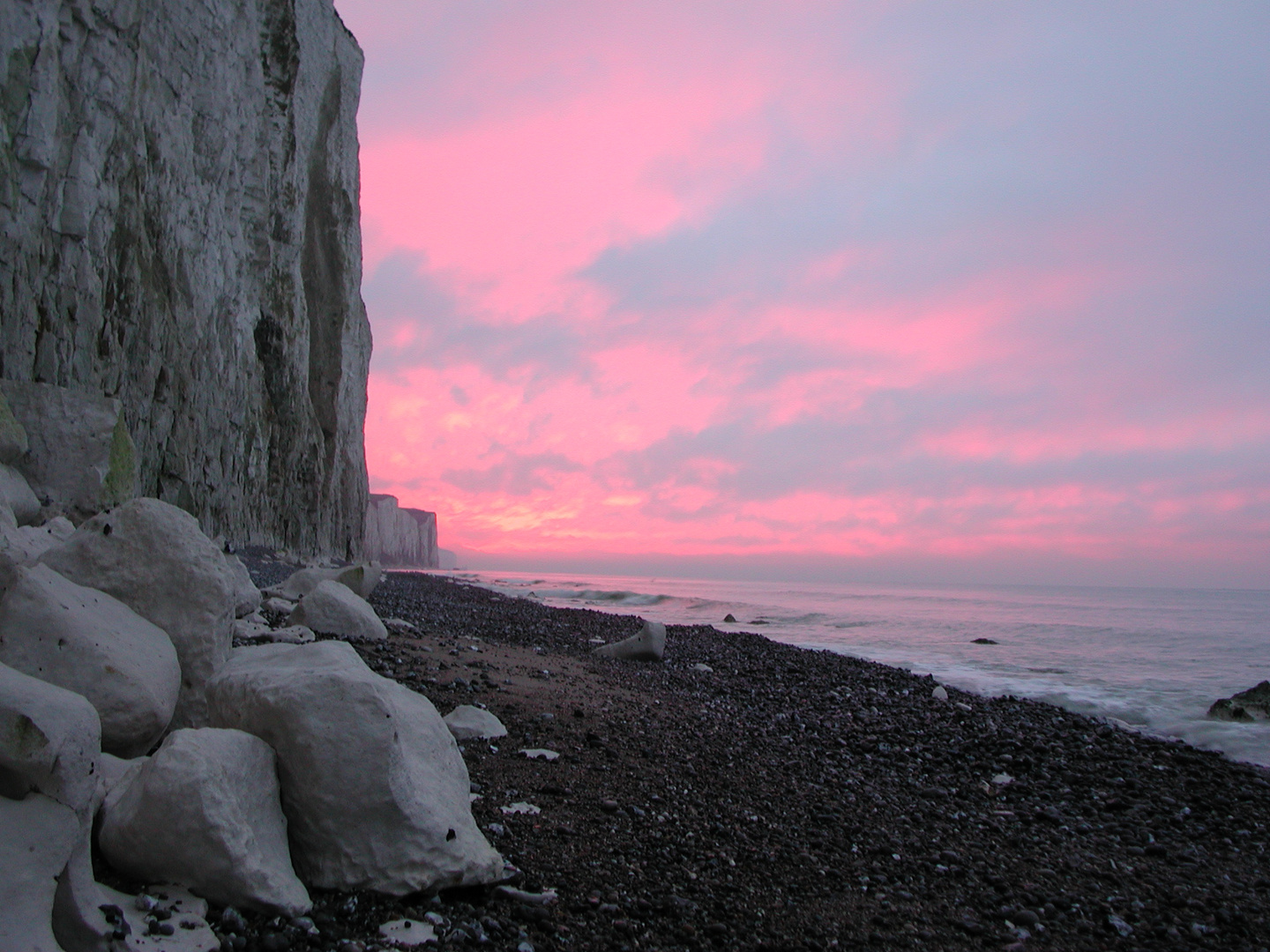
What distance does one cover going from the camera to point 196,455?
1966 cm

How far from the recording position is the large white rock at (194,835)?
2498 mm

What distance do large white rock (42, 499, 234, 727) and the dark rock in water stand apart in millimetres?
10344

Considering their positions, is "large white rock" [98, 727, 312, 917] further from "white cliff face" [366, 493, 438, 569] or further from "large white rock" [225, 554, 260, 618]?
"white cliff face" [366, 493, 438, 569]

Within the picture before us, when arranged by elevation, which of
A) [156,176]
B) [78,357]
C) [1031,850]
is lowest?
[1031,850]

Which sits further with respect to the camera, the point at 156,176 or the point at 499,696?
the point at 156,176

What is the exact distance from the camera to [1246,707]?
28.4ft

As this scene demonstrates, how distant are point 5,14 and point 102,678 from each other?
1542 cm

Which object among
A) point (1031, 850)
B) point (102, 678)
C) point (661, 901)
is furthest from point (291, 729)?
point (1031, 850)

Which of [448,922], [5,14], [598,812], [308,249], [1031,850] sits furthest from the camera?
[308,249]

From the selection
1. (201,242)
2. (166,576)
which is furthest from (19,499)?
(201,242)

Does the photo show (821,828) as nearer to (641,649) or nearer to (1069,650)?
(641,649)

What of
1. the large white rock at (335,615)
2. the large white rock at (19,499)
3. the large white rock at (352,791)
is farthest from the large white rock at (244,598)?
the large white rock at (352,791)

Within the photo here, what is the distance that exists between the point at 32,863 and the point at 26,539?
3.25 meters

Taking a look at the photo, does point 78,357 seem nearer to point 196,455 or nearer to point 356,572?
point 196,455
